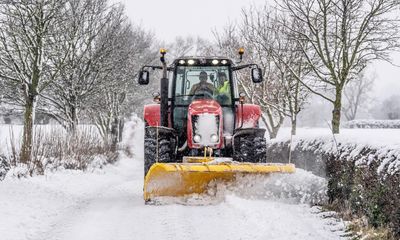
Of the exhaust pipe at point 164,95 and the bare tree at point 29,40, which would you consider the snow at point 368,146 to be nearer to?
the exhaust pipe at point 164,95

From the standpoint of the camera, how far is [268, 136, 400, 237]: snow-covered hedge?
201 inches

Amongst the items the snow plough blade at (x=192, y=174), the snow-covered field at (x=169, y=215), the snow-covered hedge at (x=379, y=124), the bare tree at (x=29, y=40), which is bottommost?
the snow-covered field at (x=169, y=215)

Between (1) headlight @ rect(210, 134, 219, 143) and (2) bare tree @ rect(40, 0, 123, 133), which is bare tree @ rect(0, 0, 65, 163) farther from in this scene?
(1) headlight @ rect(210, 134, 219, 143)

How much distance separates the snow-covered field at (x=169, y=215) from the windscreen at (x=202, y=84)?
198 centimetres

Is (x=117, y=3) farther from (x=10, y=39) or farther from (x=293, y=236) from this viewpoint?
(x=293, y=236)

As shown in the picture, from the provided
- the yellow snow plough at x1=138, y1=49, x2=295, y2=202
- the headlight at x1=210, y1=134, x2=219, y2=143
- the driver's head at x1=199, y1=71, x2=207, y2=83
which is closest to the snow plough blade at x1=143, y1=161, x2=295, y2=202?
the yellow snow plough at x1=138, y1=49, x2=295, y2=202

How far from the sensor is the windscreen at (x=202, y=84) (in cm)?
897

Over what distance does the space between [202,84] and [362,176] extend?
3.78 m

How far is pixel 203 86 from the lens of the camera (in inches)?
353

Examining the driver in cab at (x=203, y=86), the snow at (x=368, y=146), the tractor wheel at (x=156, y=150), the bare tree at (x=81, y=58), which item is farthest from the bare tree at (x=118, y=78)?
the snow at (x=368, y=146)

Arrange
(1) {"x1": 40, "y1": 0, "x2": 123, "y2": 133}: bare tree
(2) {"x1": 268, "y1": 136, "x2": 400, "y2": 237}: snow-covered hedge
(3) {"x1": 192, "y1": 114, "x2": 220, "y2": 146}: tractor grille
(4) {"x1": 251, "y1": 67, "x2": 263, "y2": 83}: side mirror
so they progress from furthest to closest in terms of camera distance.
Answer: (1) {"x1": 40, "y1": 0, "x2": 123, "y2": 133}: bare tree, (4) {"x1": 251, "y1": 67, "x2": 263, "y2": 83}: side mirror, (3) {"x1": 192, "y1": 114, "x2": 220, "y2": 146}: tractor grille, (2) {"x1": 268, "y1": 136, "x2": 400, "y2": 237}: snow-covered hedge

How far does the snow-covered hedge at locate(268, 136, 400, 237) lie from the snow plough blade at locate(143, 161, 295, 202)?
0.69 meters

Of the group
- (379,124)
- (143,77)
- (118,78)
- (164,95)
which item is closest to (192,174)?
(164,95)

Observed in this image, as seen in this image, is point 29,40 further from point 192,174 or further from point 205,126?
point 192,174
